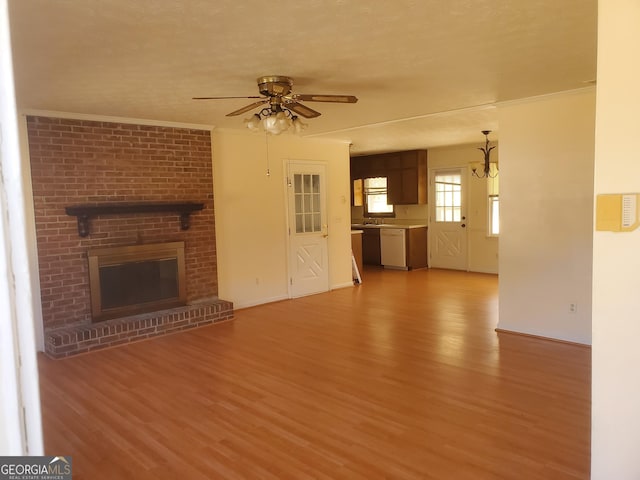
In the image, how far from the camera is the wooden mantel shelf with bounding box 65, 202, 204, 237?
4875 millimetres

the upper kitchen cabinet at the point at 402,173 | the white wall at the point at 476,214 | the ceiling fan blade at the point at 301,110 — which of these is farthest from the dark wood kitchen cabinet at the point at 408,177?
the ceiling fan blade at the point at 301,110

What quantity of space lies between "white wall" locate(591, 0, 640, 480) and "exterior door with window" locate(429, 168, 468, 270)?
7497 mm

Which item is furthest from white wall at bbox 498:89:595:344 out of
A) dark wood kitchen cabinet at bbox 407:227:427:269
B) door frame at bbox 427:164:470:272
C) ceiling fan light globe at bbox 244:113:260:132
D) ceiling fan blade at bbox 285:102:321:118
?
dark wood kitchen cabinet at bbox 407:227:427:269

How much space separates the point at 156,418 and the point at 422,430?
1797 millimetres

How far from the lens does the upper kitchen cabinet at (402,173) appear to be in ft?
30.7

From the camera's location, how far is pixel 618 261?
170 centimetres

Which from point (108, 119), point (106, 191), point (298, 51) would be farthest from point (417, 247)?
A: point (298, 51)

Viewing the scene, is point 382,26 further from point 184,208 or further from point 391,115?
point 184,208

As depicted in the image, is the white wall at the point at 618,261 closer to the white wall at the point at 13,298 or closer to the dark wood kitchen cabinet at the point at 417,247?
the white wall at the point at 13,298

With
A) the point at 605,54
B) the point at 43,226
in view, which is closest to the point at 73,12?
the point at 605,54

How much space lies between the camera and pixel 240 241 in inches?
251

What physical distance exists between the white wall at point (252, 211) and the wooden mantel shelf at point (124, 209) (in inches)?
20.4
